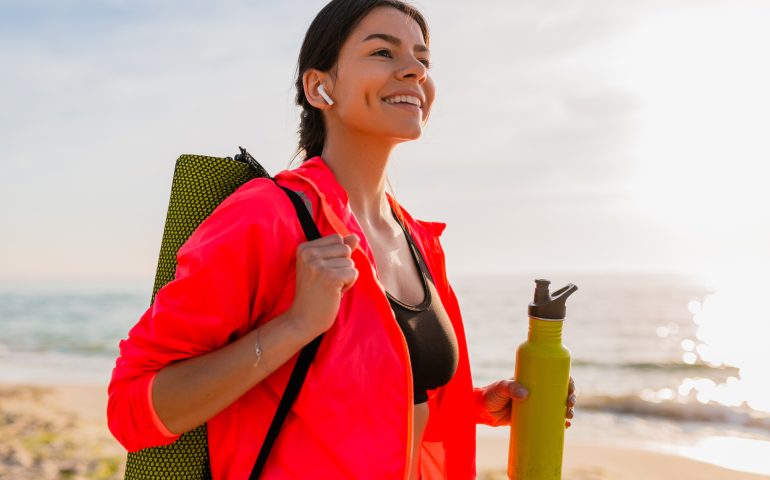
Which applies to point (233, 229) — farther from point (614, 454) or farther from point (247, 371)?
point (614, 454)

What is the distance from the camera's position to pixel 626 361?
1814 cm

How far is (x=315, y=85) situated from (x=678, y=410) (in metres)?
11.2

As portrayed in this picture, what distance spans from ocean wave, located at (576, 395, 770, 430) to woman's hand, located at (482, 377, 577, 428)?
31.9 feet

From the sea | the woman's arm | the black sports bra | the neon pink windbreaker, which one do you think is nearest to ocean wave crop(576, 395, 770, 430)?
the sea

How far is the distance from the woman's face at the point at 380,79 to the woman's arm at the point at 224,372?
727 millimetres

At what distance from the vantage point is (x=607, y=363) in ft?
58.0

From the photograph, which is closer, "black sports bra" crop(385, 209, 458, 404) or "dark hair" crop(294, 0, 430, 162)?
"black sports bra" crop(385, 209, 458, 404)

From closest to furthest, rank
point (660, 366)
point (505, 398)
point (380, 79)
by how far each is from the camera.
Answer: point (380, 79), point (505, 398), point (660, 366)

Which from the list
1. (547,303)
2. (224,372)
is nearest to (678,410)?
(547,303)

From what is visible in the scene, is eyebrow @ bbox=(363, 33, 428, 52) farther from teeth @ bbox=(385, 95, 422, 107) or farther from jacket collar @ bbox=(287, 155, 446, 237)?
jacket collar @ bbox=(287, 155, 446, 237)

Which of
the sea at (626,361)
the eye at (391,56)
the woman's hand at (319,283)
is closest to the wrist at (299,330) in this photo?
the woman's hand at (319,283)

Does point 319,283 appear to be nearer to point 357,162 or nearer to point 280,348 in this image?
point 280,348

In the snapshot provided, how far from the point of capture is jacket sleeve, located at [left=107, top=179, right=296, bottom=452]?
149 cm

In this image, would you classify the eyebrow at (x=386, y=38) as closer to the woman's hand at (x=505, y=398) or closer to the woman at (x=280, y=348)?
the woman at (x=280, y=348)
